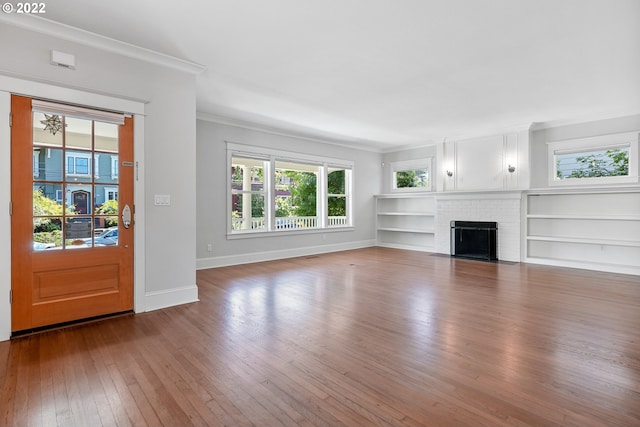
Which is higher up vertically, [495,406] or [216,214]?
[216,214]

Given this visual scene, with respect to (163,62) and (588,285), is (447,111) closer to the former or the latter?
(588,285)

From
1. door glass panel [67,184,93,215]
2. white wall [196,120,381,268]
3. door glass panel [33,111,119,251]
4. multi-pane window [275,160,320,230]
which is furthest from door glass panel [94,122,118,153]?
multi-pane window [275,160,320,230]

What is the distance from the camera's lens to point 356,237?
8.67 m

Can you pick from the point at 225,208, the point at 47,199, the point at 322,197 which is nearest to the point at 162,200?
the point at 47,199

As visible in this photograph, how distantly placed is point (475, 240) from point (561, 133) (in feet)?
8.66

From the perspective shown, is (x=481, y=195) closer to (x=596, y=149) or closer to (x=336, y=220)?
(x=596, y=149)

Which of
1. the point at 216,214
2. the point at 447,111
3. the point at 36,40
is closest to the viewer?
the point at 36,40

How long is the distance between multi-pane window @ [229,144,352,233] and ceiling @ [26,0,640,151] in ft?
4.24

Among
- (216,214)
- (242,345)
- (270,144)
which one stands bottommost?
(242,345)

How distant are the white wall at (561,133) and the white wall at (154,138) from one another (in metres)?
6.44

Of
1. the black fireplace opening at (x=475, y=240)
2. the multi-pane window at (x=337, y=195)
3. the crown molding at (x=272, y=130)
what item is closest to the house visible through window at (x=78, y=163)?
the crown molding at (x=272, y=130)

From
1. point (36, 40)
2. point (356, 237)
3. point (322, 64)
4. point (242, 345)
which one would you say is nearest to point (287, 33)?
point (322, 64)

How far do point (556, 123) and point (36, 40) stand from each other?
7752 millimetres

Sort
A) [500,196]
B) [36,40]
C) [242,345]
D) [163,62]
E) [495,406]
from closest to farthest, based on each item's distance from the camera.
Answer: [495,406], [242,345], [36,40], [163,62], [500,196]
